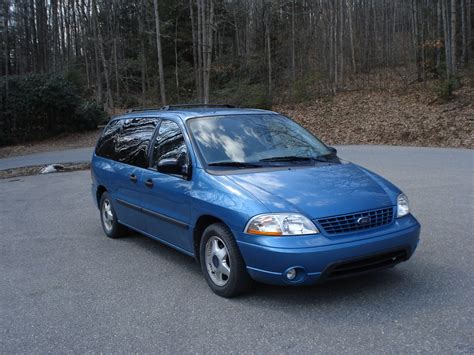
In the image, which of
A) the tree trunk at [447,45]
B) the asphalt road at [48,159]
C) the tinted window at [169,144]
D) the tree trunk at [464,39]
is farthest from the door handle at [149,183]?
the tree trunk at [464,39]

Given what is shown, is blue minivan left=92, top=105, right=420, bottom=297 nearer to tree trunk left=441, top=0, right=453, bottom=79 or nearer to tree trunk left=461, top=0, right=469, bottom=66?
tree trunk left=441, top=0, right=453, bottom=79

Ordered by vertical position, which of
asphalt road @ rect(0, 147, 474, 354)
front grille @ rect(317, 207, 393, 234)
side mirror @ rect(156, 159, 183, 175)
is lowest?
asphalt road @ rect(0, 147, 474, 354)

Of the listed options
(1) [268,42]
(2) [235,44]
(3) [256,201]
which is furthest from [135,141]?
(2) [235,44]

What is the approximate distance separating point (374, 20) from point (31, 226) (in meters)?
30.9

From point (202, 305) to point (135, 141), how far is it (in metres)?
2.67

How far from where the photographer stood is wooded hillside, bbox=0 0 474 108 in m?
28.5

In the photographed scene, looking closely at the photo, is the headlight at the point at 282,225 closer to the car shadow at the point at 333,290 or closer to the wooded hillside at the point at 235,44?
the car shadow at the point at 333,290

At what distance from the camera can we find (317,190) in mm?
4363

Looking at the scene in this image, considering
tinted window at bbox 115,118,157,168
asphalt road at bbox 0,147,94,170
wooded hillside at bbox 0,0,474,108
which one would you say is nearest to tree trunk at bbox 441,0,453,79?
wooded hillside at bbox 0,0,474,108

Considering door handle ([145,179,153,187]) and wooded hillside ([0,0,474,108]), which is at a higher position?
wooded hillside ([0,0,474,108])

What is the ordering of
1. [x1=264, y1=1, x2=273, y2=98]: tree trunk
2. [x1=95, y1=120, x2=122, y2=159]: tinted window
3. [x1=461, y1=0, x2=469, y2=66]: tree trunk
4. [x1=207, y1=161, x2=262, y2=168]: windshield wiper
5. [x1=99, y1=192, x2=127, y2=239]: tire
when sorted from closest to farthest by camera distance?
[x1=207, y1=161, x2=262, y2=168]: windshield wiper < [x1=99, y1=192, x2=127, y2=239]: tire < [x1=95, y1=120, x2=122, y2=159]: tinted window < [x1=461, y1=0, x2=469, y2=66]: tree trunk < [x1=264, y1=1, x2=273, y2=98]: tree trunk

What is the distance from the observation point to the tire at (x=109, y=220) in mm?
6906

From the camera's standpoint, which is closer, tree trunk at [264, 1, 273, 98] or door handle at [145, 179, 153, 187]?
door handle at [145, 179, 153, 187]

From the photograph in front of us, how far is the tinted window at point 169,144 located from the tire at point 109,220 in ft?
5.07
